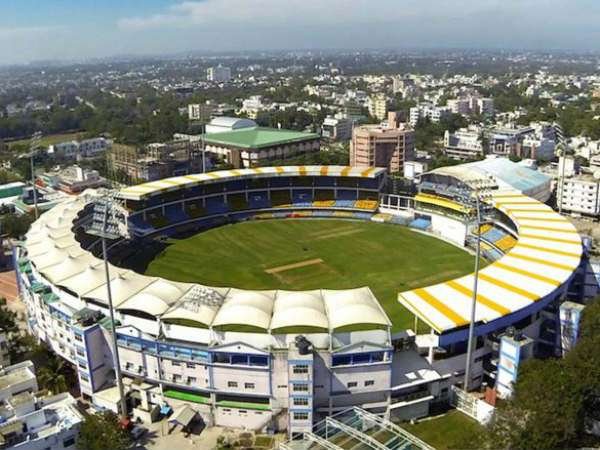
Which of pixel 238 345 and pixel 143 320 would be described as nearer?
pixel 238 345

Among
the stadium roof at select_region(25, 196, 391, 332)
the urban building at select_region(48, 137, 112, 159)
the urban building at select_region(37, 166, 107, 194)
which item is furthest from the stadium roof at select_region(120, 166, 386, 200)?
the urban building at select_region(48, 137, 112, 159)

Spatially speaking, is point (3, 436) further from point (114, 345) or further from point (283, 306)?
point (283, 306)

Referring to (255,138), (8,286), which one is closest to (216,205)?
(8,286)

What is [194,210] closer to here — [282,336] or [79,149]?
[282,336]

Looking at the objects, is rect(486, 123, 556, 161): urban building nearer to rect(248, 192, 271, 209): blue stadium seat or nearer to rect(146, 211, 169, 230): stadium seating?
rect(248, 192, 271, 209): blue stadium seat

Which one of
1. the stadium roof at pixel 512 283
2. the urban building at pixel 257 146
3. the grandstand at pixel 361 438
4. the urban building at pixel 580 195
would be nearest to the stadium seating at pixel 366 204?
the urban building at pixel 580 195

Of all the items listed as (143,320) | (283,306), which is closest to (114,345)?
(143,320)
